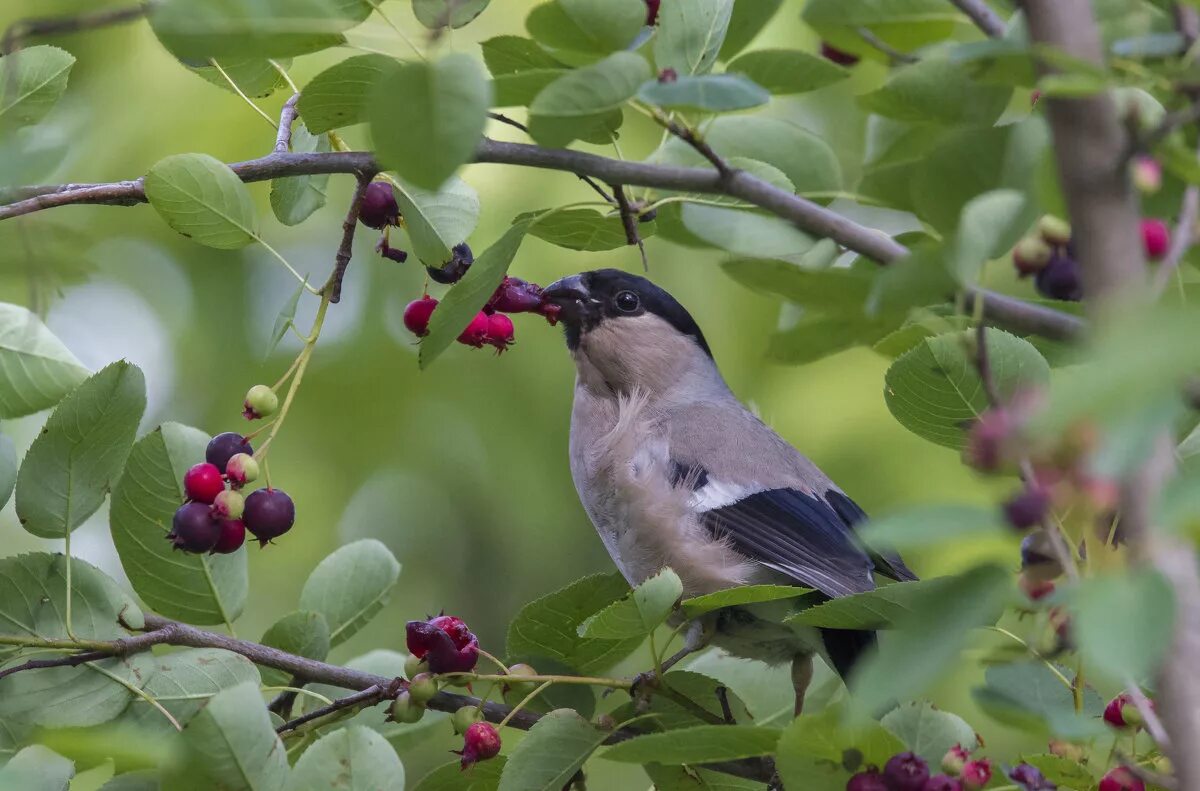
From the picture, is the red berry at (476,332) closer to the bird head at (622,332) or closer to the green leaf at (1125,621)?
the bird head at (622,332)

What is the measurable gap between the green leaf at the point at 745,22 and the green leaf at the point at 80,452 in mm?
989

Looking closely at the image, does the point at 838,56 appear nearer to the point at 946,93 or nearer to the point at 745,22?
the point at 745,22

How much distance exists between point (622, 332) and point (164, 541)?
1.74 m

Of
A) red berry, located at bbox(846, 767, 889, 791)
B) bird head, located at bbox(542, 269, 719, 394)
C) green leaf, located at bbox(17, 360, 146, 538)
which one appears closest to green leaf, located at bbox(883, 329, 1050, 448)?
red berry, located at bbox(846, 767, 889, 791)

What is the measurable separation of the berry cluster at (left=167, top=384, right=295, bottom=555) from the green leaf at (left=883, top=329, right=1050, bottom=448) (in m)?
0.94

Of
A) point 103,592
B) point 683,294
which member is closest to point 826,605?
point 103,592

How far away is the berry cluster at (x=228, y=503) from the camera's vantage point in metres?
1.99

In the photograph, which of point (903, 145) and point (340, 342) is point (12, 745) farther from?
point (340, 342)

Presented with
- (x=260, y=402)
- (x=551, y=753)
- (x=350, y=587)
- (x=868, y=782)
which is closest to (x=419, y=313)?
(x=260, y=402)

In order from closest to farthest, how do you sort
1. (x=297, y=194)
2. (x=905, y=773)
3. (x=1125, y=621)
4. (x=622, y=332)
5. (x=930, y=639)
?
(x=1125, y=621)
(x=930, y=639)
(x=905, y=773)
(x=297, y=194)
(x=622, y=332)

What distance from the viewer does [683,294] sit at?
481 cm

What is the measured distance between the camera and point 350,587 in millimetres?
2377

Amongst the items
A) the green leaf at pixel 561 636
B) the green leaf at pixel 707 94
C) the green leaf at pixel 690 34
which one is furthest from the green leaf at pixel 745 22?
the green leaf at pixel 561 636

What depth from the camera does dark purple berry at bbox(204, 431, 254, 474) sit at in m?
2.04
